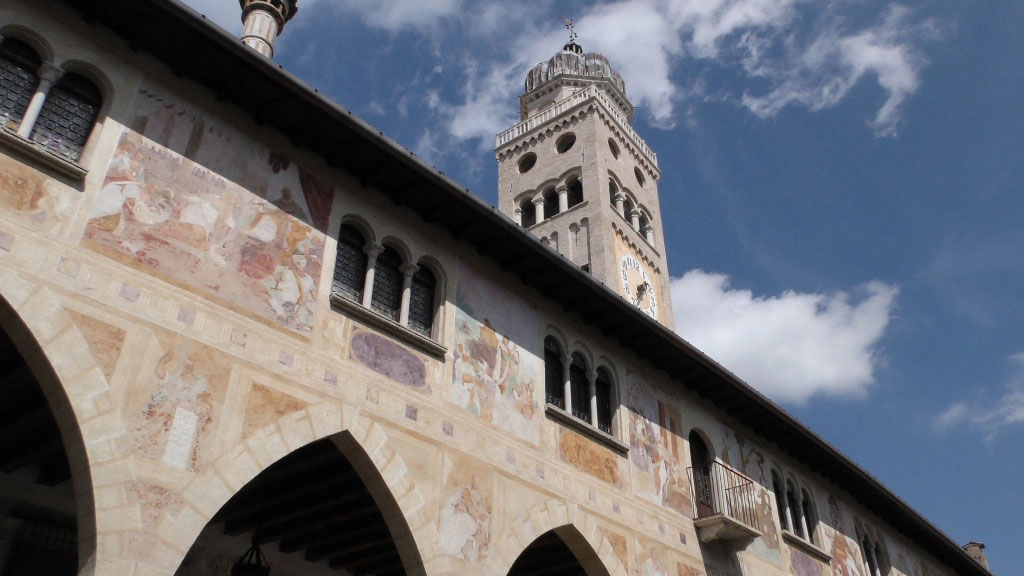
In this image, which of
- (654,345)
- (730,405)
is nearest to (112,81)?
(654,345)

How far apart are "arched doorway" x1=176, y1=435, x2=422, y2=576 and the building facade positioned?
0.04 meters

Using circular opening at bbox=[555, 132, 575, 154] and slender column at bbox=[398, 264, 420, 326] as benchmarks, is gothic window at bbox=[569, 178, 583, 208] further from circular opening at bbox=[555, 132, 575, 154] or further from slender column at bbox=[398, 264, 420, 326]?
slender column at bbox=[398, 264, 420, 326]

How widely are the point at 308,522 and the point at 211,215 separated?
444 centimetres

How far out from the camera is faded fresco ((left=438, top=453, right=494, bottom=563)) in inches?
389

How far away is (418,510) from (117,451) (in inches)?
132

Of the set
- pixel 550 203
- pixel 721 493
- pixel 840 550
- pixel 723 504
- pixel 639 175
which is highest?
pixel 639 175

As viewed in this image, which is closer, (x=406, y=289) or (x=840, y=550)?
(x=406, y=289)

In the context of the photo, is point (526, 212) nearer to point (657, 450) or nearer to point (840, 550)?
point (840, 550)

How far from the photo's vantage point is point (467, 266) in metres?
12.2

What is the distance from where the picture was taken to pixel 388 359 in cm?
1027

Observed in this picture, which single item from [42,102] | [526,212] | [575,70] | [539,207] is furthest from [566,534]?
[575,70]

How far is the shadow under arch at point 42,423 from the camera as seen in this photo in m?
7.21

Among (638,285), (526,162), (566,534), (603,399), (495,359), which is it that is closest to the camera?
(566,534)

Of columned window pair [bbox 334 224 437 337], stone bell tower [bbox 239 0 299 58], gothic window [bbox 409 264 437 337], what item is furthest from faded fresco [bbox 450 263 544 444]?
stone bell tower [bbox 239 0 299 58]
